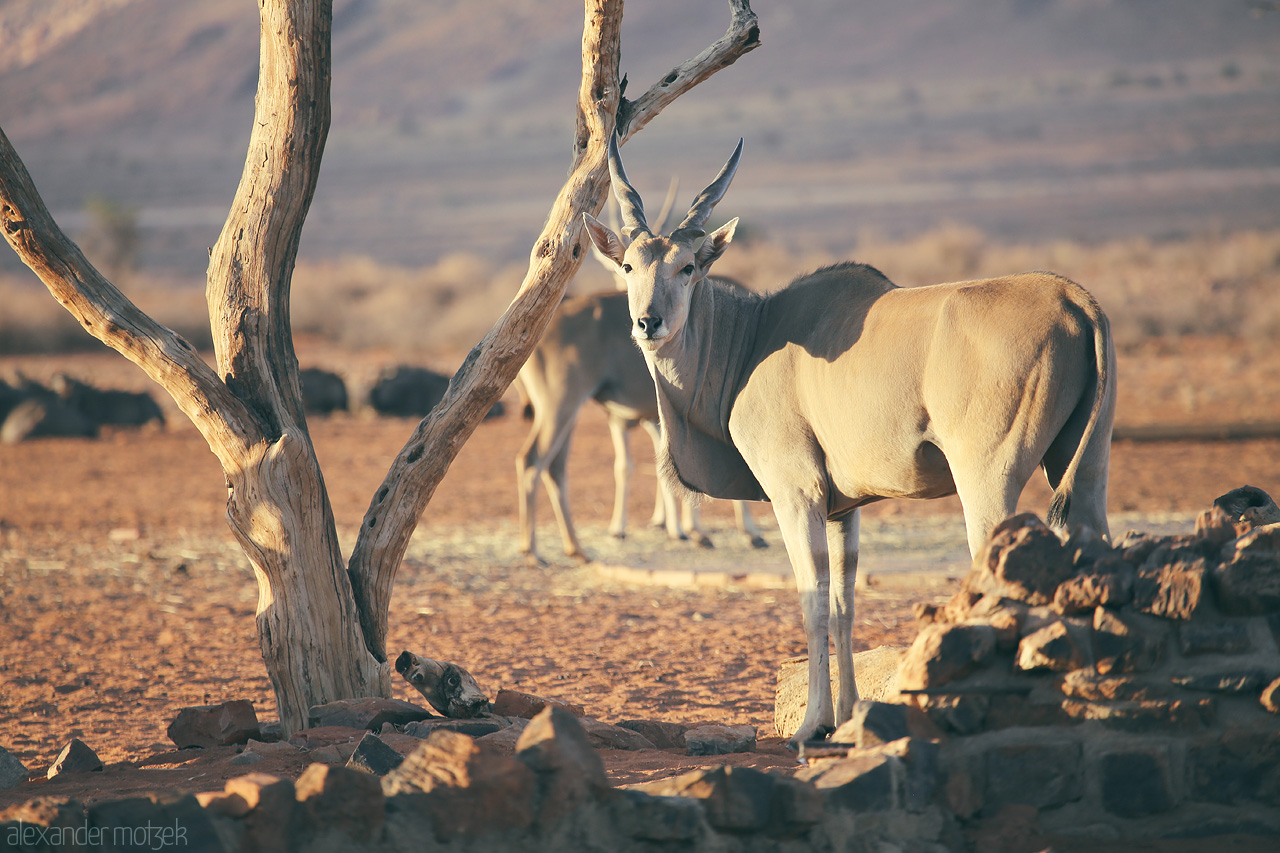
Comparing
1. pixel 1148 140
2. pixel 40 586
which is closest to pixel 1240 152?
pixel 1148 140

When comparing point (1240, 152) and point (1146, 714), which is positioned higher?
point (1240, 152)

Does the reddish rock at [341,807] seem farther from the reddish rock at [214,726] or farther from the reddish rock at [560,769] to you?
the reddish rock at [214,726]

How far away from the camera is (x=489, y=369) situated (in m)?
6.13

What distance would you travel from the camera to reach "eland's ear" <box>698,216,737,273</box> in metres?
5.80

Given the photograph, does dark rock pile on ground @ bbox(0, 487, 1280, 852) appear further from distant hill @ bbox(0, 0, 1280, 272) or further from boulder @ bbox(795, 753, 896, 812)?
distant hill @ bbox(0, 0, 1280, 272)

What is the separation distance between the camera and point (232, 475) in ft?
19.0

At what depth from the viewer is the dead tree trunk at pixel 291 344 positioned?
5684mm

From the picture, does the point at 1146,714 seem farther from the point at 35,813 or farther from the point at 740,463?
the point at 35,813

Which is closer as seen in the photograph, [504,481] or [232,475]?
[232,475]

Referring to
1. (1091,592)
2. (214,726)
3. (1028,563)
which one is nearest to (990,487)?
(1028,563)

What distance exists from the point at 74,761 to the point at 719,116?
97.8 m

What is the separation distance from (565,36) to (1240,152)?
75721 millimetres

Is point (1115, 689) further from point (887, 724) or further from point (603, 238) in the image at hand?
point (603, 238)

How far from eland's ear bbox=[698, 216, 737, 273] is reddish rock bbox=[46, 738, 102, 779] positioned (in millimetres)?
3384
